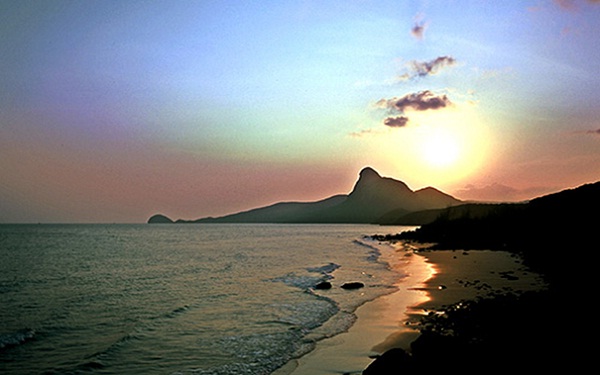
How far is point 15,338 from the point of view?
55.5 ft

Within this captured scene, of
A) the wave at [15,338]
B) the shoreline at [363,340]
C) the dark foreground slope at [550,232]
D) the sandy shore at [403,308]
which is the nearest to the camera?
the shoreline at [363,340]

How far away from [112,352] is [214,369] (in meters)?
4.79

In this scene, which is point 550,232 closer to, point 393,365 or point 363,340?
point 363,340

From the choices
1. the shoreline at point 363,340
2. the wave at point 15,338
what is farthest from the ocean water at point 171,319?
the shoreline at point 363,340

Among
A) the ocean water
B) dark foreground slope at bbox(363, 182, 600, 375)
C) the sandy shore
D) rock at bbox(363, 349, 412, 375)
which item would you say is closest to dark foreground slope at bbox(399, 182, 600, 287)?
dark foreground slope at bbox(363, 182, 600, 375)

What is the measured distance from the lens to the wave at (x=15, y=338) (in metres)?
16.2

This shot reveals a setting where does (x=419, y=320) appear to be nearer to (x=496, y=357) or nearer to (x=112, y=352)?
(x=496, y=357)

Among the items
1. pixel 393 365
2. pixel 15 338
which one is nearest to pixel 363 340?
pixel 393 365

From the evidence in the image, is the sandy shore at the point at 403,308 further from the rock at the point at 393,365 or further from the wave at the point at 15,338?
the wave at the point at 15,338

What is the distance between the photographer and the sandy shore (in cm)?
1304

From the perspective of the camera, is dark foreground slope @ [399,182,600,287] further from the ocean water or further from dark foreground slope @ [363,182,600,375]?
the ocean water

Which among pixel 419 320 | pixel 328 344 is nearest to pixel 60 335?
pixel 328 344

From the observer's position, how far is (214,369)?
13016mm

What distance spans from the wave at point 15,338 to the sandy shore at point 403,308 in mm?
11647
